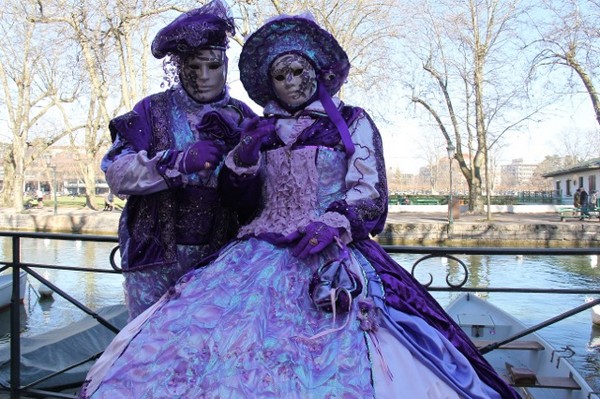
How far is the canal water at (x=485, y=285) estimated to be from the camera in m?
8.63

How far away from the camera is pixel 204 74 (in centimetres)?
189

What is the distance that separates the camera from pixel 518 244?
16.1 m

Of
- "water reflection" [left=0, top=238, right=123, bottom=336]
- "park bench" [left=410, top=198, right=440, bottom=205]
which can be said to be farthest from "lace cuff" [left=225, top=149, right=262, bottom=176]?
"park bench" [left=410, top=198, right=440, bottom=205]

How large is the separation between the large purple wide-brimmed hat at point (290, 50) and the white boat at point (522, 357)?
2151mm

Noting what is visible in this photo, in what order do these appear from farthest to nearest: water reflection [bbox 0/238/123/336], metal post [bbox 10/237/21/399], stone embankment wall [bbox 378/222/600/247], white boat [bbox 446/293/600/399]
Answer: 1. stone embankment wall [bbox 378/222/600/247]
2. water reflection [bbox 0/238/123/336]
3. white boat [bbox 446/293/600/399]
4. metal post [bbox 10/237/21/399]

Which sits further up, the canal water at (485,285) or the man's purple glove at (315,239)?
the man's purple glove at (315,239)

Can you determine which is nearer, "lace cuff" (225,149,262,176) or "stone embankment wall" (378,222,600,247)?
"lace cuff" (225,149,262,176)

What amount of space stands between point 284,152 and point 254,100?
322 millimetres

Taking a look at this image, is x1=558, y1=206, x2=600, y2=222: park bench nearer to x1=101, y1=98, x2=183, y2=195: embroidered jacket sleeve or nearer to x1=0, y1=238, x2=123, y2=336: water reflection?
x1=0, y1=238, x2=123, y2=336: water reflection

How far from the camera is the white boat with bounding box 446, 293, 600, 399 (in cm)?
470

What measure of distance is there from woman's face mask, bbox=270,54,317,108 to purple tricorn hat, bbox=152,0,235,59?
0.71ft

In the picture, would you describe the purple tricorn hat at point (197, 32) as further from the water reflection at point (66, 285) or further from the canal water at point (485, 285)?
the canal water at point (485, 285)

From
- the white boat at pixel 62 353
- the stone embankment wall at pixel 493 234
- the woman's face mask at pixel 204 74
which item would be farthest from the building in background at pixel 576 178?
the woman's face mask at pixel 204 74

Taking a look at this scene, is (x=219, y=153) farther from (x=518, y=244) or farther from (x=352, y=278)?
(x=518, y=244)
